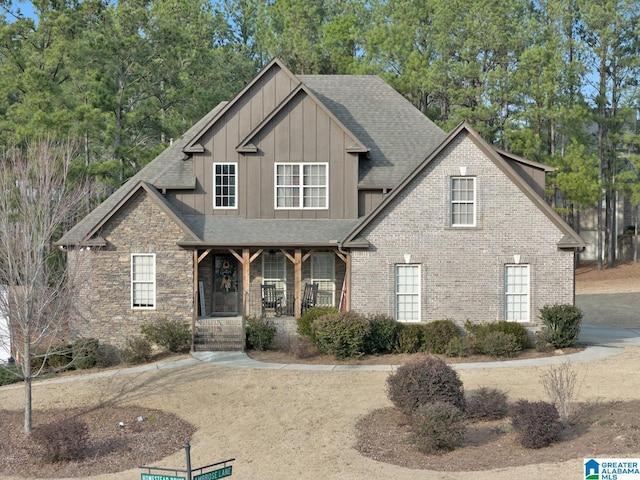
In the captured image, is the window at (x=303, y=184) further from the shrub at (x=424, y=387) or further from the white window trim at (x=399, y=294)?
the shrub at (x=424, y=387)

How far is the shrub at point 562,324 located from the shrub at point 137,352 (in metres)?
12.2

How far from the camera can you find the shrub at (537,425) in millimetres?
13570

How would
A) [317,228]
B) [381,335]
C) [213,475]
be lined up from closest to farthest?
[213,475] < [381,335] < [317,228]

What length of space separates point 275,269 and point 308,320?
14.2ft

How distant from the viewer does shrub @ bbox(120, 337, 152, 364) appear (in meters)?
22.8

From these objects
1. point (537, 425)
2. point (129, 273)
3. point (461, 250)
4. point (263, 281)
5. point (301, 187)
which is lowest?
point (537, 425)

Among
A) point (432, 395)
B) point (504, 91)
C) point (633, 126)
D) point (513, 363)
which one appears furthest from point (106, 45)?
point (633, 126)

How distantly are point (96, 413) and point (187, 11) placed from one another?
51911 mm

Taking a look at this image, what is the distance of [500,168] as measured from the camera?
2364 centimetres

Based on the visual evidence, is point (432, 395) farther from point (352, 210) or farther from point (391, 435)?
point (352, 210)

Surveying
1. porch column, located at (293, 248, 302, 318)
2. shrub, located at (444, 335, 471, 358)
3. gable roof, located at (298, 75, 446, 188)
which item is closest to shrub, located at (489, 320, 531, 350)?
shrub, located at (444, 335, 471, 358)

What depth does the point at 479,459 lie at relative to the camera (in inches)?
528

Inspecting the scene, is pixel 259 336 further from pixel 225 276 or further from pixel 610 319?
pixel 610 319
